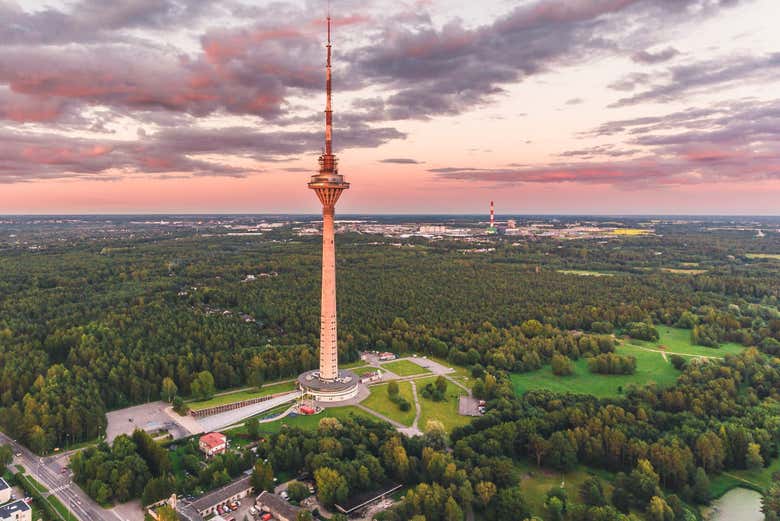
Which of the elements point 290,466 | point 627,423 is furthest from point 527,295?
point 290,466

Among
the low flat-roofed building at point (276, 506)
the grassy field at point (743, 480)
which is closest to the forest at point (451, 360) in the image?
the grassy field at point (743, 480)

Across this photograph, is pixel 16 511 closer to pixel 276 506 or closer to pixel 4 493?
pixel 4 493

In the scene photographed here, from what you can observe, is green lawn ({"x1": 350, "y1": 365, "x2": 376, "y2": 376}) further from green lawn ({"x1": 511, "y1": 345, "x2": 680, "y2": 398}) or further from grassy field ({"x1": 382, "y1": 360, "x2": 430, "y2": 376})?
green lawn ({"x1": 511, "y1": 345, "x2": 680, "y2": 398})

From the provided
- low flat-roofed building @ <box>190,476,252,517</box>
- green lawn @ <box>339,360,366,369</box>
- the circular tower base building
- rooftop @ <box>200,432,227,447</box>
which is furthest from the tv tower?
low flat-roofed building @ <box>190,476,252,517</box>

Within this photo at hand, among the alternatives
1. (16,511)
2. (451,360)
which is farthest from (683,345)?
(16,511)

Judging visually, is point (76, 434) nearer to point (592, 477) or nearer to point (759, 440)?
point (592, 477)

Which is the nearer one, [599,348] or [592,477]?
[592,477]

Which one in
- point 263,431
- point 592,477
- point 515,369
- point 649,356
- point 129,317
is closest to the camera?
point 592,477
